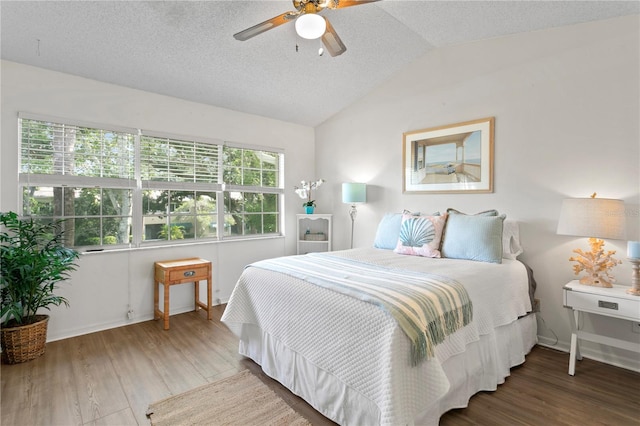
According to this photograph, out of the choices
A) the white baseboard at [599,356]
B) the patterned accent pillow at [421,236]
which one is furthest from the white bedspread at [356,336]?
the white baseboard at [599,356]

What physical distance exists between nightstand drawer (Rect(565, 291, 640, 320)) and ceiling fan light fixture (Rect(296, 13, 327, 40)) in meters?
2.58

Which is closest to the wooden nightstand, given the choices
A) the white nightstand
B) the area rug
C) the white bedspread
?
the white bedspread

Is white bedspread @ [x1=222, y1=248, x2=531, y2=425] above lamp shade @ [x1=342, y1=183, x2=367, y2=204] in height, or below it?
below

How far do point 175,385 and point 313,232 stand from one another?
290 centimetres

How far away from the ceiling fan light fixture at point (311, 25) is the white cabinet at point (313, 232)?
2.77m

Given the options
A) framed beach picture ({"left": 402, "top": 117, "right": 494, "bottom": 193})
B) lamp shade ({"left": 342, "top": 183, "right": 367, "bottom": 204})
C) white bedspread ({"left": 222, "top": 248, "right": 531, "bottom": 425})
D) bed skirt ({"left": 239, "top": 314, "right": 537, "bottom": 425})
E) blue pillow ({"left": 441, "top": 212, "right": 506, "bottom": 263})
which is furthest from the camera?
lamp shade ({"left": 342, "top": 183, "right": 367, "bottom": 204})

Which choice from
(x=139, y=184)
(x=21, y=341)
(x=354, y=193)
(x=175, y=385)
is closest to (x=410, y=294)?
(x=175, y=385)

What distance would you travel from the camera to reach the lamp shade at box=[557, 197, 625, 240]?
230 cm

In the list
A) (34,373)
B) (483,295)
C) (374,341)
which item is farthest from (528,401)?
(34,373)

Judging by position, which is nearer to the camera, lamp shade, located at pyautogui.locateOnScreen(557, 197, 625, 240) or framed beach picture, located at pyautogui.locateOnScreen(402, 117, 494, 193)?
lamp shade, located at pyautogui.locateOnScreen(557, 197, 625, 240)

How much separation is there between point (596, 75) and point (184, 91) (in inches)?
152

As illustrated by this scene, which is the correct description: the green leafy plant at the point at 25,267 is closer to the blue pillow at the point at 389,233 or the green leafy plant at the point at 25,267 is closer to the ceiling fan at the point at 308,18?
the ceiling fan at the point at 308,18

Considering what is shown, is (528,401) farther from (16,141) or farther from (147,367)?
(16,141)

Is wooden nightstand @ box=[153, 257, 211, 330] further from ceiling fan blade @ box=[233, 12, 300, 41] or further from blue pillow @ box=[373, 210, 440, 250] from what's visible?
ceiling fan blade @ box=[233, 12, 300, 41]
